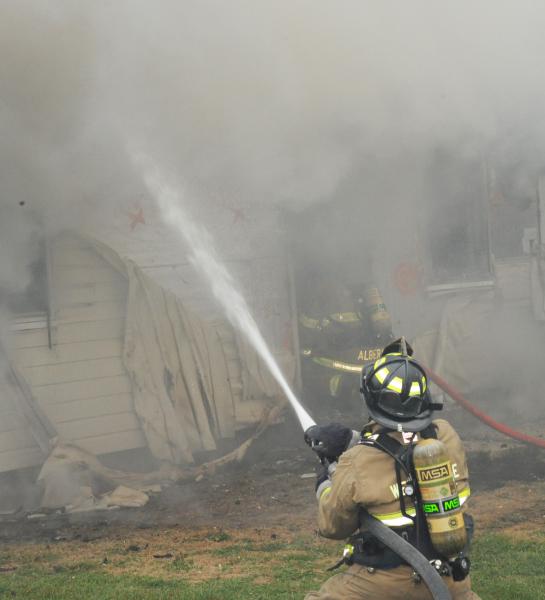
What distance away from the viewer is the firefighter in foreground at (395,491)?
107 inches

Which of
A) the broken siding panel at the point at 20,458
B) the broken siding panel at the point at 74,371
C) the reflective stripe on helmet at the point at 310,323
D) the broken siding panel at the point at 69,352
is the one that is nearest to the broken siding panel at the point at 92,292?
the broken siding panel at the point at 69,352

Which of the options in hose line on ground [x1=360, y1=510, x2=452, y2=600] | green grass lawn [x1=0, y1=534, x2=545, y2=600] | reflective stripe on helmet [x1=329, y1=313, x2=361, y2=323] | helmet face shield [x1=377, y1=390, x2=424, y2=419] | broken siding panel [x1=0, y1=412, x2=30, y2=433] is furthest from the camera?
reflective stripe on helmet [x1=329, y1=313, x2=361, y2=323]

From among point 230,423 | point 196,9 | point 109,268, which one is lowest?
point 230,423

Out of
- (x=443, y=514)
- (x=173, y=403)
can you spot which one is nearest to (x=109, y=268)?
(x=173, y=403)

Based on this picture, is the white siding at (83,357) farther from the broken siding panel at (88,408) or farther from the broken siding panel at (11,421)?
the broken siding panel at (11,421)

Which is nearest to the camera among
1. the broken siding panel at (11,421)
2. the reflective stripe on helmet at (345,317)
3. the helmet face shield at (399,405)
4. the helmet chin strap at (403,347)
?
the helmet face shield at (399,405)

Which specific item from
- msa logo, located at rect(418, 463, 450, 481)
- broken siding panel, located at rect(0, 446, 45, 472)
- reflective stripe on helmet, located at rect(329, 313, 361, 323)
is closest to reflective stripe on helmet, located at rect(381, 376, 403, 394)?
msa logo, located at rect(418, 463, 450, 481)

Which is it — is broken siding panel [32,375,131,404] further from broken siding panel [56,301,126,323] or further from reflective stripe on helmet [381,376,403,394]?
reflective stripe on helmet [381,376,403,394]

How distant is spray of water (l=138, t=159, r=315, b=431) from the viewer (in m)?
8.54

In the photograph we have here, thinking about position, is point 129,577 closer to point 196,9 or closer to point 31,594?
point 31,594

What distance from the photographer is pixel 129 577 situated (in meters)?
4.80

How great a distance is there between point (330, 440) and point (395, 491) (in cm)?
30

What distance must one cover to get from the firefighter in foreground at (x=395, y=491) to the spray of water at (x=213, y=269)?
5470mm

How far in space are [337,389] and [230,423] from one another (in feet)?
4.61
